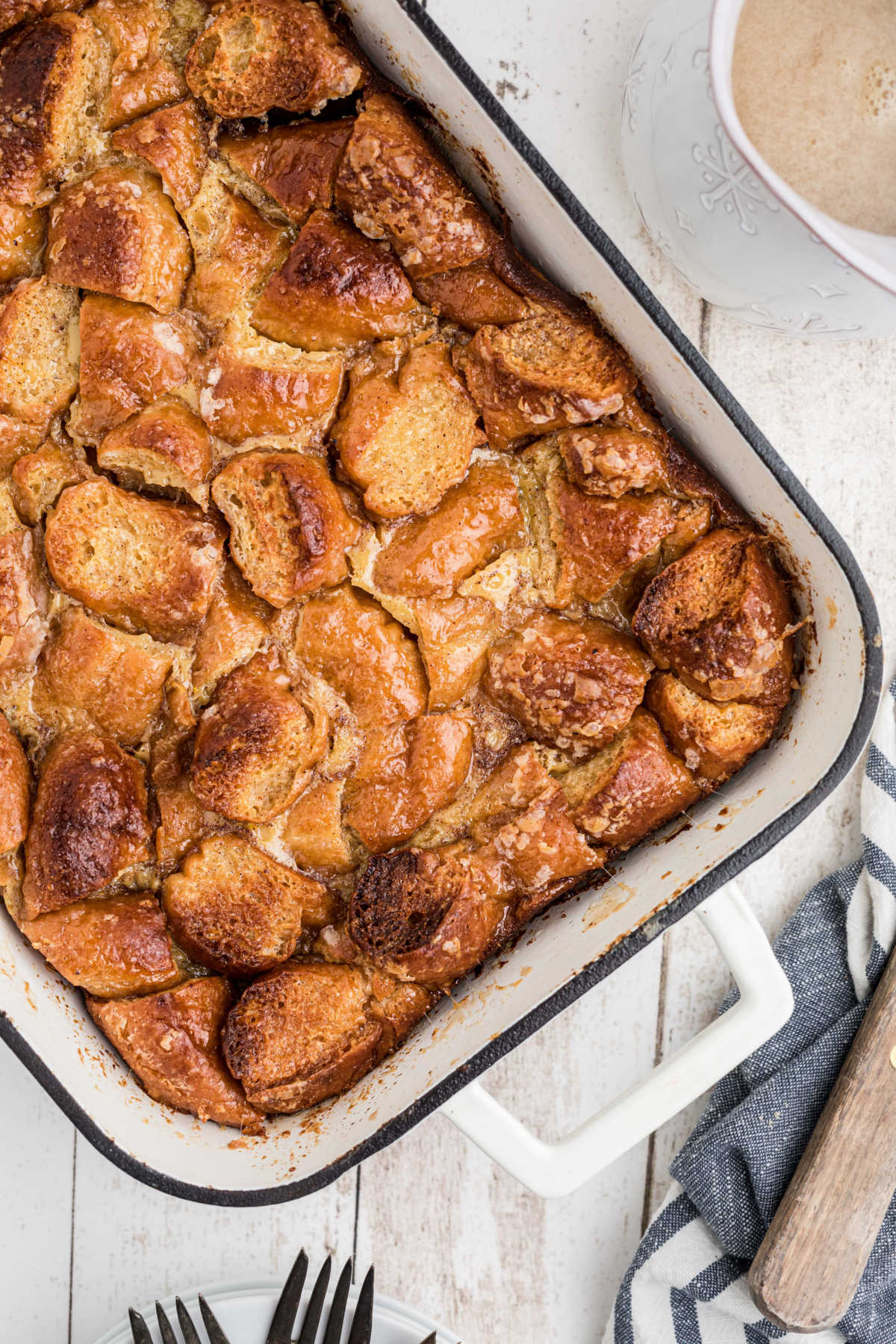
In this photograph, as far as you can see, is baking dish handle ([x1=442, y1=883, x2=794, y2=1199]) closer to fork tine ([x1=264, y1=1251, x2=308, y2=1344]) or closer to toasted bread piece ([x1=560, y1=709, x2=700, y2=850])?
toasted bread piece ([x1=560, y1=709, x2=700, y2=850])

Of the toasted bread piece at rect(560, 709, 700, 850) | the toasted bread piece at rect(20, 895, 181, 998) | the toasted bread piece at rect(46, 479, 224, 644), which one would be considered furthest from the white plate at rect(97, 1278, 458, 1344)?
the toasted bread piece at rect(46, 479, 224, 644)

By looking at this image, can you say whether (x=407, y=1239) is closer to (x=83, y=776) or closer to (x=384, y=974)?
(x=384, y=974)

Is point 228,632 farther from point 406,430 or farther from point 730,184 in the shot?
point 730,184

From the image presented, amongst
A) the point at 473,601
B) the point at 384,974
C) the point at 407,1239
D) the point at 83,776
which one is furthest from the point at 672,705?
the point at 407,1239

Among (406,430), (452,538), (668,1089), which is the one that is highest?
(406,430)

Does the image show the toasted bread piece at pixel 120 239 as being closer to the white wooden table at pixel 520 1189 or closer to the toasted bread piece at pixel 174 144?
the toasted bread piece at pixel 174 144

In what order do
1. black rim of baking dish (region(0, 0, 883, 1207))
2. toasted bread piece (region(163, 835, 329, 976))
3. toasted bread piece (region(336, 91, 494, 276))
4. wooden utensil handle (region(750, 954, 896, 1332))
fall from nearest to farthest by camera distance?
black rim of baking dish (region(0, 0, 883, 1207))
toasted bread piece (region(336, 91, 494, 276))
toasted bread piece (region(163, 835, 329, 976))
wooden utensil handle (region(750, 954, 896, 1332))

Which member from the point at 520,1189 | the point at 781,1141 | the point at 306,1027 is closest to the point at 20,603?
the point at 306,1027
